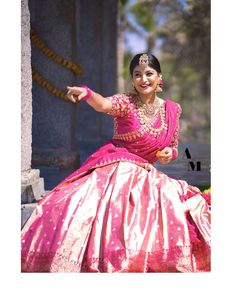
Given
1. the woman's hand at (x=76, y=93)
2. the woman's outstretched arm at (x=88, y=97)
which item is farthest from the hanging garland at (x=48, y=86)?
the woman's hand at (x=76, y=93)

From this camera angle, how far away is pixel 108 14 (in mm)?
9117

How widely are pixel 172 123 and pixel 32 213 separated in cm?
101

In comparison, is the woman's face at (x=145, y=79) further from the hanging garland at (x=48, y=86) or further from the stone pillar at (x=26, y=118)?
the hanging garland at (x=48, y=86)

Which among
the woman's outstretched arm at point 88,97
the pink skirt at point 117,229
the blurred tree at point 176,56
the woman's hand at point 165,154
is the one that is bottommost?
the pink skirt at point 117,229

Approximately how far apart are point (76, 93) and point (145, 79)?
47 centimetres

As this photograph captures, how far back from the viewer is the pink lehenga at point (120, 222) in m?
3.63

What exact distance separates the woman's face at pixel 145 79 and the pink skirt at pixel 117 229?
519 mm

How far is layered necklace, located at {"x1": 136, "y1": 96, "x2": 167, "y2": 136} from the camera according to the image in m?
3.99

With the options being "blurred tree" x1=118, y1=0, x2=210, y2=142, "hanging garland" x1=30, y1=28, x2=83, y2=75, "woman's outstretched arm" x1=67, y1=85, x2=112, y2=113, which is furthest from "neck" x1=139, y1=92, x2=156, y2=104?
"blurred tree" x1=118, y1=0, x2=210, y2=142

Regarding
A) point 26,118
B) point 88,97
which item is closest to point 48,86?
point 26,118

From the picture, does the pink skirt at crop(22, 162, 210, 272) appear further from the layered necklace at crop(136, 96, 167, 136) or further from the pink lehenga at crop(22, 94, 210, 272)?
the layered necklace at crop(136, 96, 167, 136)

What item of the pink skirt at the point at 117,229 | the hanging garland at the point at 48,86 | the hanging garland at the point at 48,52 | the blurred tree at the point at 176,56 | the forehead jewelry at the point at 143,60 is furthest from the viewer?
the blurred tree at the point at 176,56

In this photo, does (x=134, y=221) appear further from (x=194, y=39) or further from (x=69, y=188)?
(x=194, y=39)
